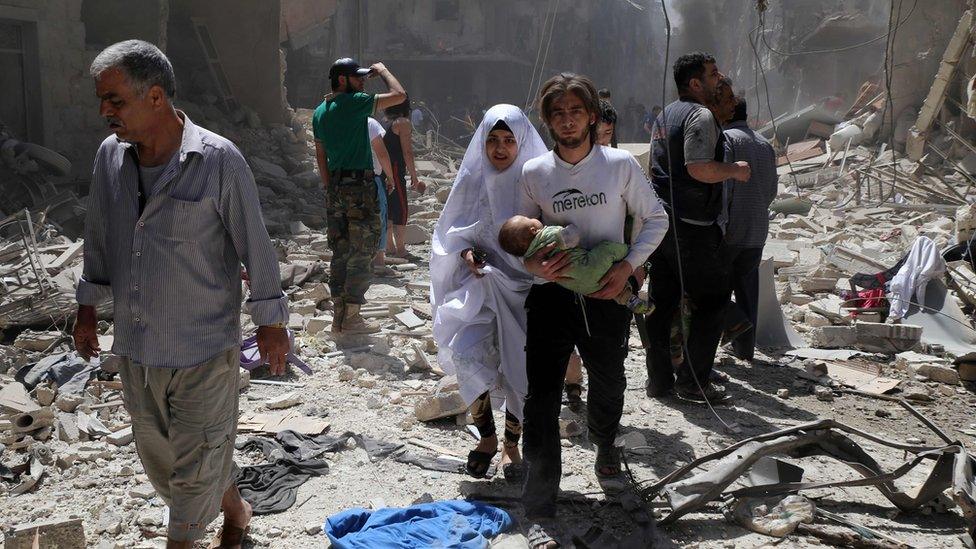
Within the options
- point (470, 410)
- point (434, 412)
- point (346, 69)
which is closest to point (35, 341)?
point (346, 69)

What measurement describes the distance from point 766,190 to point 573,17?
3393 centimetres

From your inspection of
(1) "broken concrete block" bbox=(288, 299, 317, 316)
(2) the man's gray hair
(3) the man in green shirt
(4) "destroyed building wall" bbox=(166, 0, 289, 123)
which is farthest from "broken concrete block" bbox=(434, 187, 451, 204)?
(2) the man's gray hair

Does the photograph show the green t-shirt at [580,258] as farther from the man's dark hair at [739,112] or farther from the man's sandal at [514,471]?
the man's dark hair at [739,112]

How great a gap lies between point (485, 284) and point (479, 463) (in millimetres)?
890

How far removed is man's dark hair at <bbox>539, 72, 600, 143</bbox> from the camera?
3.31 meters

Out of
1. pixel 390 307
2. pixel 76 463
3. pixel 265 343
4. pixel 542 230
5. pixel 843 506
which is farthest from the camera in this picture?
pixel 390 307

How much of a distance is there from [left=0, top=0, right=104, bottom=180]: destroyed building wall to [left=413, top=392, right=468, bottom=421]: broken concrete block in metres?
8.94

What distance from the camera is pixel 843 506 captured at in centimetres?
367

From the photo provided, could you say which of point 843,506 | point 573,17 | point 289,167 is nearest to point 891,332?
point 843,506

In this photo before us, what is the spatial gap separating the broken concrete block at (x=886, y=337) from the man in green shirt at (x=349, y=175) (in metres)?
3.87

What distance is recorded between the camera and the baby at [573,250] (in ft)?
10.6

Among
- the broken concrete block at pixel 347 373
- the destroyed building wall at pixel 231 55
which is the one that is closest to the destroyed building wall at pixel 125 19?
the destroyed building wall at pixel 231 55

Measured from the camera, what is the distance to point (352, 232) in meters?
6.23

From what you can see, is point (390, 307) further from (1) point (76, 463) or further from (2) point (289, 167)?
(2) point (289, 167)
